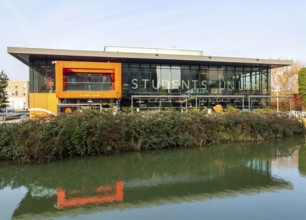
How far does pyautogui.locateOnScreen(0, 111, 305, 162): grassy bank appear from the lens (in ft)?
43.6

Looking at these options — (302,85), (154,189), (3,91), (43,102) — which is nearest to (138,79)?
(43,102)

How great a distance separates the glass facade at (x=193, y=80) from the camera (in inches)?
1168

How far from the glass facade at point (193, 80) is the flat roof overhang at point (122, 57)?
0.67 meters

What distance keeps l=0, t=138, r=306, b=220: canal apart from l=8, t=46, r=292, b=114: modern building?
12.6 meters

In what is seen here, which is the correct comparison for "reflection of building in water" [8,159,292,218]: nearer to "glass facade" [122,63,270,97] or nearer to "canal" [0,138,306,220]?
→ "canal" [0,138,306,220]

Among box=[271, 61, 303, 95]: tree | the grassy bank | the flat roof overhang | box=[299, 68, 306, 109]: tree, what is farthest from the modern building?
box=[271, 61, 303, 95]: tree

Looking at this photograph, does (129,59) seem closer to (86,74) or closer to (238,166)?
(86,74)

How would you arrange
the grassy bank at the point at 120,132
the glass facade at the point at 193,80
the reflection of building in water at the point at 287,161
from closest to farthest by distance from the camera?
1. the reflection of building in water at the point at 287,161
2. the grassy bank at the point at 120,132
3. the glass facade at the point at 193,80

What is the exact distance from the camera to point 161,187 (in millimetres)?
9688

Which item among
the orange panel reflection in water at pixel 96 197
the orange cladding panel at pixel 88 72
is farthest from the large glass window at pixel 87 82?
the orange panel reflection in water at pixel 96 197

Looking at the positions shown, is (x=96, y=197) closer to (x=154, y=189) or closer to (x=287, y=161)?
(x=154, y=189)

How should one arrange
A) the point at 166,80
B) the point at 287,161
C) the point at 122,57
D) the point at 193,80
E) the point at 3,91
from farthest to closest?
1. the point at 3,91
2. the point at 193,80
3. the point at 166,80
4. the point at 122,57
5. the point at 287,161

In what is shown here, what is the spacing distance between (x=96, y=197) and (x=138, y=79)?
70.0ft

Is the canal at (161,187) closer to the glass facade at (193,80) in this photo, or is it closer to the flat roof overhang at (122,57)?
the flat roof overhang at (122,57)
